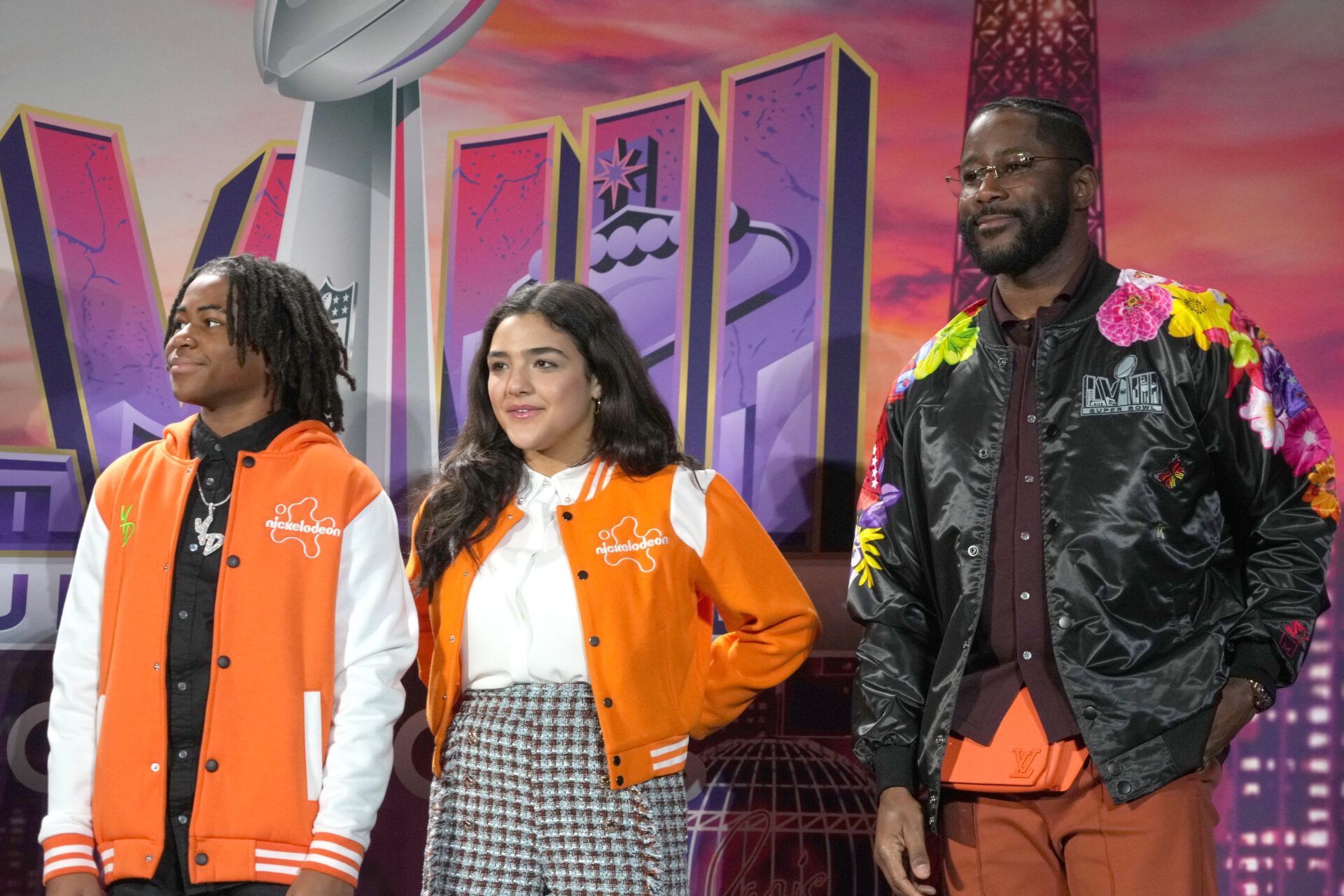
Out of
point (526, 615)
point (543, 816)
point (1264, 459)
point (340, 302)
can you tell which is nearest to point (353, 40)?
point (340, 302)

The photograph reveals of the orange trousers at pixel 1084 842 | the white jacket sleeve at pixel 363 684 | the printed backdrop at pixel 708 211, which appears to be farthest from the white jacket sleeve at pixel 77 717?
the orange trousers at pixel 1084 842

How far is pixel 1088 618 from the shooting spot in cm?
210

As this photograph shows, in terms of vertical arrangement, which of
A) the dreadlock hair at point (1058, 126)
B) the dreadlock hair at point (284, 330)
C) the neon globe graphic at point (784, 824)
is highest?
the dreadlock hair at point (1058, 126)

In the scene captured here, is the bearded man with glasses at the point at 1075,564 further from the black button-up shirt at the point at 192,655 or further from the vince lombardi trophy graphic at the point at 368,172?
the vince lombardi trophy graphic at the point at 368,172

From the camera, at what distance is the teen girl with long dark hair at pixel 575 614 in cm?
232

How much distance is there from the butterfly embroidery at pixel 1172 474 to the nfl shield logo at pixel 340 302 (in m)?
2.20

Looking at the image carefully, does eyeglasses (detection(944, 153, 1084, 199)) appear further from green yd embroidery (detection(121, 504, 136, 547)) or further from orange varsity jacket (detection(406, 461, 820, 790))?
green yd embroidery (detection(121, 504, 136, 547))

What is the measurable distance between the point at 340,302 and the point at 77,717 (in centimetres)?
157

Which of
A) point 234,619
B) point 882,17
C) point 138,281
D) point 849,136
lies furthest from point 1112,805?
point 138,281

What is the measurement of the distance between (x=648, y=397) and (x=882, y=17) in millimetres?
1505

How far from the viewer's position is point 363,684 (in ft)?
7.36

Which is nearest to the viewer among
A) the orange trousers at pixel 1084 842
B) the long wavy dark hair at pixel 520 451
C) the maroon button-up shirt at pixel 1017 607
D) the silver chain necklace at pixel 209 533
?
the orange trousers at pixel 1084 842

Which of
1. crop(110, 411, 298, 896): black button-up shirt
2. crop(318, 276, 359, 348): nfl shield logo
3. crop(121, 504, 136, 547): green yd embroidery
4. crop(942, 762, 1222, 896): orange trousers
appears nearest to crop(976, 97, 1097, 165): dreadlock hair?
crop(942, 762, 1222, 896): orange trousers

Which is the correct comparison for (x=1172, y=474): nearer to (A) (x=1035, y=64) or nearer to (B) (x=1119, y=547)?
(B) (x=1119, y=547)
